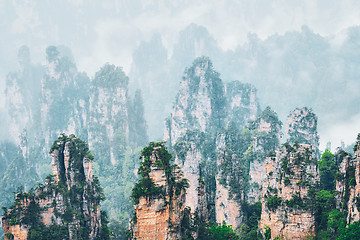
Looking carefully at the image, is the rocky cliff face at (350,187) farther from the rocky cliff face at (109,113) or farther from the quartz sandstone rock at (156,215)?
the rocky cliff face at (109,113)

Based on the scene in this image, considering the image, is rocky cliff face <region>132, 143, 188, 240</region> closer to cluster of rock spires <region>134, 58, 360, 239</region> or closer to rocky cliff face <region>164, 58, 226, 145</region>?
cluster of rock spires <region>134, 58, 360, 239</region>

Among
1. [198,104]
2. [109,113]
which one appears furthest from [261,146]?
[109,113]

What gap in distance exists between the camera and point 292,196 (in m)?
26.2

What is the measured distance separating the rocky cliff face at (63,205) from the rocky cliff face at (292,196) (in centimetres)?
1470

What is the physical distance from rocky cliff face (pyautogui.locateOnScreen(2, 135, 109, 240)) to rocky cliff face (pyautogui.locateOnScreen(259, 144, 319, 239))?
14.7 metres

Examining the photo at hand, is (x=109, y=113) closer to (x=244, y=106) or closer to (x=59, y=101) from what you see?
(x=59, y=101)

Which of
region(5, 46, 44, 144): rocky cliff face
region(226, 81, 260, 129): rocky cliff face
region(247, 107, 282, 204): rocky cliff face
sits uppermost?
region(5, 46, 44, 144): rocky cliff face

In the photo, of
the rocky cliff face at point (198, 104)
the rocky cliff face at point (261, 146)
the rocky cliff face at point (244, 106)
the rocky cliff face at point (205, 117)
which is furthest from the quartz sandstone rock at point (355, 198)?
the rocky cliff face at point (244, 106)

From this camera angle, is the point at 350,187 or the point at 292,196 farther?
the point at 292,196

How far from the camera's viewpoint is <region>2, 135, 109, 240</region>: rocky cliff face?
1066 inches

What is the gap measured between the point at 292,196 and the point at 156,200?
33.7 ft

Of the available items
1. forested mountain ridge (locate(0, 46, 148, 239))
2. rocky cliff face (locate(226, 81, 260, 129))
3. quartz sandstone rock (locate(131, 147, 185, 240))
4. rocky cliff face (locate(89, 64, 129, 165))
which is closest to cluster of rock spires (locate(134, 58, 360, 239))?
quartz sandstone rock (locate(131, 147, 185, 240))

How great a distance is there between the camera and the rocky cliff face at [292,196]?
83.6 ft

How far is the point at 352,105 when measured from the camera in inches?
3917
